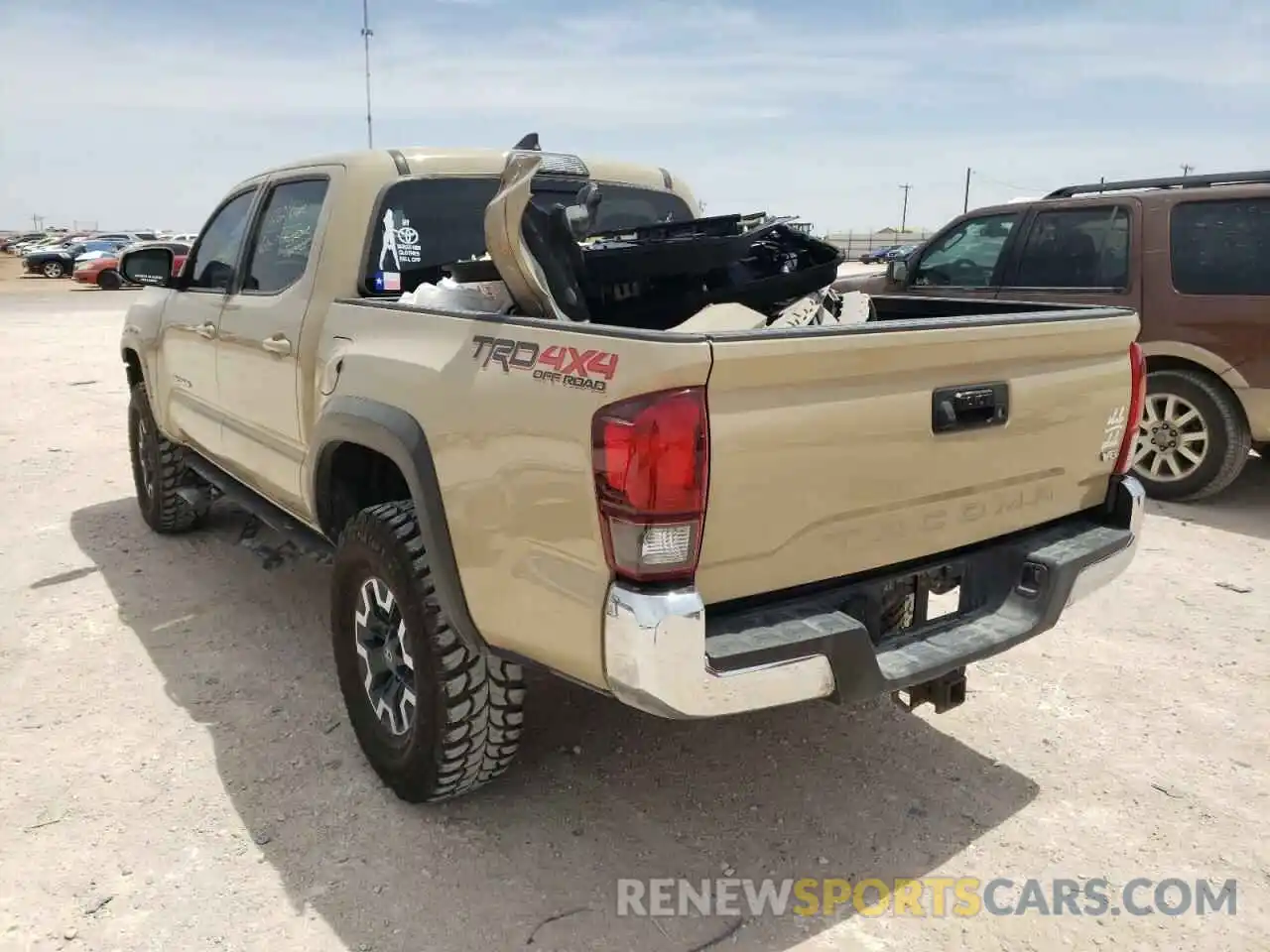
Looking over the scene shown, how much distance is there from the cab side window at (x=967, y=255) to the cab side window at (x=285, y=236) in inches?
203

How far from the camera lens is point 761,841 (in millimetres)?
2908

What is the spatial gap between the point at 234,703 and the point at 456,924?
5.28 feet

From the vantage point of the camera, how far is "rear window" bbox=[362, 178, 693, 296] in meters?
3.55

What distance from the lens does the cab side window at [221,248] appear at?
14.8ft

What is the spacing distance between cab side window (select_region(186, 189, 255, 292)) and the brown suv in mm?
5148

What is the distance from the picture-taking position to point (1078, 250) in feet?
22.4

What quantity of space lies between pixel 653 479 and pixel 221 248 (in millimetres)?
3517

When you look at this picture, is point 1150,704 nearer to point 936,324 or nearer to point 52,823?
point 936,324

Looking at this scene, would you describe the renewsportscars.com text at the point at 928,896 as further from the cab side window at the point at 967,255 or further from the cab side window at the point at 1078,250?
the cab side window at the point at 967,255

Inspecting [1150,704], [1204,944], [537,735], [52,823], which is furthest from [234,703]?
[1150,704]

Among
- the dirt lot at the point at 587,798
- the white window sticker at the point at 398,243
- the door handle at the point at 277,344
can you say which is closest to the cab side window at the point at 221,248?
the door handle at the point at 277,344

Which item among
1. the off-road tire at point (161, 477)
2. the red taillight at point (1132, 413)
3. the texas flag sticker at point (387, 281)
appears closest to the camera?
the red taillight at point (1132, 413)

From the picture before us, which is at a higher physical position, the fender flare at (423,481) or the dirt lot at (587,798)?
the fender flare at (423,481)

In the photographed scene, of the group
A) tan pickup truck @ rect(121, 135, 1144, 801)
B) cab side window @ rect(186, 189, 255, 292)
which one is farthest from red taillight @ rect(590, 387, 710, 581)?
cab side window @ rect(186, 189, 255, 292)
